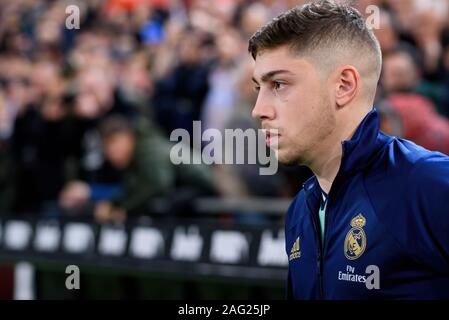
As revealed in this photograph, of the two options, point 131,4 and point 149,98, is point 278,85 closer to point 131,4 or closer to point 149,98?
point 149,98

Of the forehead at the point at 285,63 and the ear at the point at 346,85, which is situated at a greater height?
the forehead at the point at 285,63

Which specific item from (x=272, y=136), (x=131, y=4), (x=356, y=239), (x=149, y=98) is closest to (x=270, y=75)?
(x=272, y=136)

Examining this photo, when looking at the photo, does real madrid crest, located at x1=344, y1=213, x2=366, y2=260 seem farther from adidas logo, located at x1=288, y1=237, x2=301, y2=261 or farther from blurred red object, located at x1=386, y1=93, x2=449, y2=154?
blurred red object, located at x1=386, y1=93, x2=449, y2=154

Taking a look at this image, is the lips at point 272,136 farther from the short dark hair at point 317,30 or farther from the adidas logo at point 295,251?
the adidas logo at point 295,251

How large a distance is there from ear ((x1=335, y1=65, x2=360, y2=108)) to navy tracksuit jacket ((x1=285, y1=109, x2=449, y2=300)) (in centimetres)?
8

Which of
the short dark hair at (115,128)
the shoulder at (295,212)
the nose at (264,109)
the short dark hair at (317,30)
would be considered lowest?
the shoulder at (295,212)

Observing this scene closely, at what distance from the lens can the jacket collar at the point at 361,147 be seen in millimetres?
2643

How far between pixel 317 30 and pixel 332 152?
1.15 feet

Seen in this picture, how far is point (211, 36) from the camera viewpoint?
9211mm

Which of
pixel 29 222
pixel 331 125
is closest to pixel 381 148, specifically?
pixel 331 125

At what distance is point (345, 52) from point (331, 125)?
209 mm

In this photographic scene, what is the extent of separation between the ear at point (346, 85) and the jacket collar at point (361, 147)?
77mm

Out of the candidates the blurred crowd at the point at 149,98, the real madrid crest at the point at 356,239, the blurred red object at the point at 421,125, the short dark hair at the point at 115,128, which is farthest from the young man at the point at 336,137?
the short dark hair at the point at 115,128
